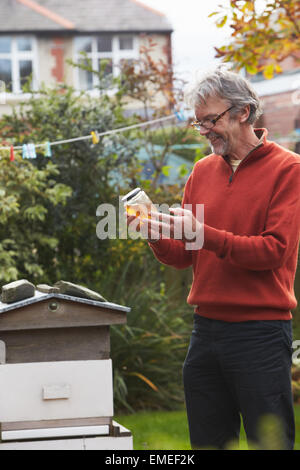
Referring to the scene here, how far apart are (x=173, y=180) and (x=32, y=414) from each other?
450 cm

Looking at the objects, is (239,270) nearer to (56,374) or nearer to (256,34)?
(56,374)

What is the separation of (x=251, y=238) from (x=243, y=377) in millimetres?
468

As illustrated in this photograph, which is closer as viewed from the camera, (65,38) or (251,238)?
(251,238)

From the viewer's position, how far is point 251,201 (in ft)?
8.00

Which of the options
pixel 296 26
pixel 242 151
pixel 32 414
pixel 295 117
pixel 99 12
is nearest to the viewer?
pixel 242 151

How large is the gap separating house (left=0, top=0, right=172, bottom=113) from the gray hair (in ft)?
61.4

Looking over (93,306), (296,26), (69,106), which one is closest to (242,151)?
(93,306)

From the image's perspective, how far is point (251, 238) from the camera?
2350 millimetres

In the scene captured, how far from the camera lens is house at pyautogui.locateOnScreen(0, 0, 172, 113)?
70.0ft

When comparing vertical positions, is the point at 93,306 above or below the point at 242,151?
below

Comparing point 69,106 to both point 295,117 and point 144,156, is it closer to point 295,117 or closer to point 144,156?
point 144,156

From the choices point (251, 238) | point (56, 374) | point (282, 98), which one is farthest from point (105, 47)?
point (251, 238)

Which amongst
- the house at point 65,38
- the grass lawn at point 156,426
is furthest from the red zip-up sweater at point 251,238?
the house at point 65,38

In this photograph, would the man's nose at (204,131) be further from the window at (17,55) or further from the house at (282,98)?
the window at (17,55)
